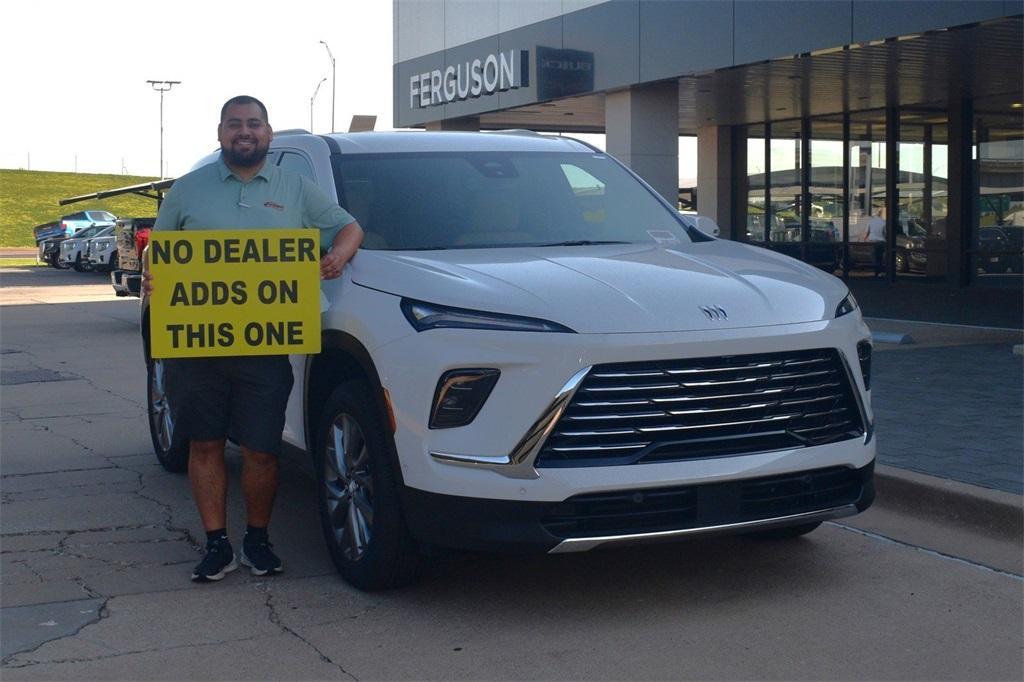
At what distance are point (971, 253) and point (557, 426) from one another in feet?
65.0

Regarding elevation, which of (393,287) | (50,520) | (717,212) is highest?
(717,212)

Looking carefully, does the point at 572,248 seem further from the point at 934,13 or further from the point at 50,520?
the point at 934,13

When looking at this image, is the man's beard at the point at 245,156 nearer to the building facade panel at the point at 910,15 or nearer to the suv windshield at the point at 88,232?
the building facade panel at the point at 910,15

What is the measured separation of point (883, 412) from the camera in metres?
8.86

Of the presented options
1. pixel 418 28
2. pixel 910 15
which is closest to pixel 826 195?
pixel 418 28

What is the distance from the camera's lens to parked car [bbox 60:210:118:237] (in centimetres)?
4522

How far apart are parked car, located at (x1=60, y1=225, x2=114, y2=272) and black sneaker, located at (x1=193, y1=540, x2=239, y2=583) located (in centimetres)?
3567

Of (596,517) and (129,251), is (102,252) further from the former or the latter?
(596,517)

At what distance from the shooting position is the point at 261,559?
5500 mm


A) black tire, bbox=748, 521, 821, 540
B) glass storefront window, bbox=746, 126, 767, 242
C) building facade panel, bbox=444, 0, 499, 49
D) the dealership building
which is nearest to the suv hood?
black tire, bbox=748, 521, 821, 540

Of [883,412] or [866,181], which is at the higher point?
[866,181]

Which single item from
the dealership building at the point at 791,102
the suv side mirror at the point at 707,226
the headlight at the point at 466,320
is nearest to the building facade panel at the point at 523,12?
the dealership building at the point at 791,102

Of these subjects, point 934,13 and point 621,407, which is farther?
point 934,13

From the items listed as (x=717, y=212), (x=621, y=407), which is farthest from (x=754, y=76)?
(x=621, y=407)
